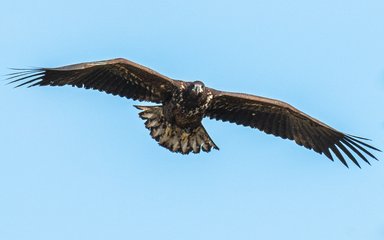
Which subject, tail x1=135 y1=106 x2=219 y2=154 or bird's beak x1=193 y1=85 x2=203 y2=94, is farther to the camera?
tail x1=135 y1=106 x2=219 y2=154

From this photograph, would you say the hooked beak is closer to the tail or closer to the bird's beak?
the bird's beak

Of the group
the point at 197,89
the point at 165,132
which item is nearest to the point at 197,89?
the point at 197,89

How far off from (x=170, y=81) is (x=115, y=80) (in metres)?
0.83

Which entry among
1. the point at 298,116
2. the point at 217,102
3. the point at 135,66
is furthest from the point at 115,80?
the point at 298,116

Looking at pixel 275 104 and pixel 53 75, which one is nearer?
pixel 53 75

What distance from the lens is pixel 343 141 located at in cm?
1959

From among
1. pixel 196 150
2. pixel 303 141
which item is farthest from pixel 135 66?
pixel 303 141

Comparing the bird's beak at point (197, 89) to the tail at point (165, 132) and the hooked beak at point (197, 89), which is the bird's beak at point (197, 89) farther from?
the tail at point (165, 132)

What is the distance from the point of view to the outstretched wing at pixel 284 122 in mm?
19328

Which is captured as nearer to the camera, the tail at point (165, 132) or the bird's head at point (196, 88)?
the bird's head at point (196, 88)

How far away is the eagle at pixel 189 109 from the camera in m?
18.5

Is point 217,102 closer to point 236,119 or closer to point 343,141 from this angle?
point 236,119

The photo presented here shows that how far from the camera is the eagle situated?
18.5 meters

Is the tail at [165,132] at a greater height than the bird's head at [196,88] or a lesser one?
lesser
